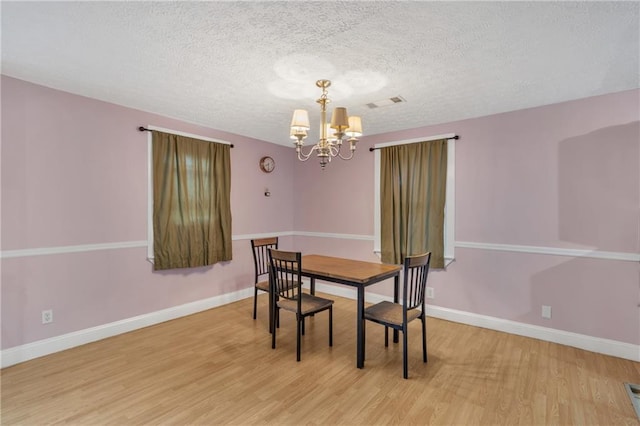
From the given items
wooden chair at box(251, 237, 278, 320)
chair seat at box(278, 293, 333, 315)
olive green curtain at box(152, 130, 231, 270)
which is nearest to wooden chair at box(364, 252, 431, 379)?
chair seat at box(278, 293, 333, 315)

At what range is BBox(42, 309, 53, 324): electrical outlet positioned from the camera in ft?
8.95

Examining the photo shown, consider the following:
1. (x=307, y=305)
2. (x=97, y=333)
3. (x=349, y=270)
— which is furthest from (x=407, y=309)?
(x=97, y=333)

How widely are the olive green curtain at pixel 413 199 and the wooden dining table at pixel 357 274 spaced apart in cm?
104

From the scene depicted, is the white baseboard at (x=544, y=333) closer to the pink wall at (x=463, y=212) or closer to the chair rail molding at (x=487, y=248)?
the pink wall at (x=463, y=212)

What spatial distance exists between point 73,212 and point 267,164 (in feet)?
8.41

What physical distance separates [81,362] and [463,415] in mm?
3096

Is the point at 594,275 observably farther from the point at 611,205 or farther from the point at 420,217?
the point at 420,217

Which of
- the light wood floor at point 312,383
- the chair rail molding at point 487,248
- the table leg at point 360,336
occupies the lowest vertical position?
the light wood floor at point 312,383

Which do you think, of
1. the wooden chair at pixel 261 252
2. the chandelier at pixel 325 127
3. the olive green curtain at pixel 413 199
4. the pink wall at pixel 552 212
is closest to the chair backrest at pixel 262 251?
the wooden chair at pixel 261 252

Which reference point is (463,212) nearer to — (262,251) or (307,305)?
(307,305)

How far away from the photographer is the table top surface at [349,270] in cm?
265

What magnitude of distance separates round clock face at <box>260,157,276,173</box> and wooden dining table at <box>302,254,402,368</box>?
6.45 feet

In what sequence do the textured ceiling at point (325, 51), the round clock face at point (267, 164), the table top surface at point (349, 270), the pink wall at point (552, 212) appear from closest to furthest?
the textured ceiling at point (325, 51) < the table top surface at point (349, 270) < the pink wall at point (552, 212) < the round clock face at point (267, 164)

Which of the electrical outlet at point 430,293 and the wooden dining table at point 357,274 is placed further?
the electrical outlet at point 430,293
